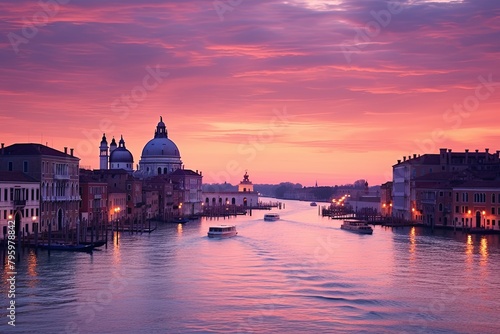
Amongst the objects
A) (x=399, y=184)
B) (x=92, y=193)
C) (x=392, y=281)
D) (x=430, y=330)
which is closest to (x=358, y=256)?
(x=392, y=281)

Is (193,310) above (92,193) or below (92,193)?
below

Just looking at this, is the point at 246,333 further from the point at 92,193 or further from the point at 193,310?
the point at 92,193

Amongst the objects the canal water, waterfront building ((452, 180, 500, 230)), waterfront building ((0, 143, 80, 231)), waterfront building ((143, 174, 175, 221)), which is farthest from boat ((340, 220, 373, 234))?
waterfront building ((143, 174, 175, 221))

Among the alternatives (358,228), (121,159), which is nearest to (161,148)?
(121,159)

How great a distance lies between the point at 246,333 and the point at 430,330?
195 inches

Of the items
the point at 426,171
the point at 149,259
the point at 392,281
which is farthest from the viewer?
the point at 426,171

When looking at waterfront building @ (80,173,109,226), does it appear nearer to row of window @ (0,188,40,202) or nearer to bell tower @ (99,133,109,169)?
row of window @ (0,188,40,202)

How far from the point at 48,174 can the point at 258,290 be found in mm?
23619

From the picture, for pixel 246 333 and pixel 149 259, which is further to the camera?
pixel 149 259

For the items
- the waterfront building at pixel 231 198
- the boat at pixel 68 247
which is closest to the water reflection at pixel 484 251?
the boat at pixel 68 247

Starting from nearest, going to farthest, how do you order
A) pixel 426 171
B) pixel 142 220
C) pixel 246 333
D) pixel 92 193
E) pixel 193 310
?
1. pixel 246 333
2. pixel 193 310
3. pixel 92 193
4. pixel 142 220
5. pixel 426 171

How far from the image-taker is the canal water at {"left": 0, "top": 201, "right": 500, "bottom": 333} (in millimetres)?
22031

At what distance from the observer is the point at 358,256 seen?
38.6 metres

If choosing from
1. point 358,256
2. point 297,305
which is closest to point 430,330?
point 297,305
